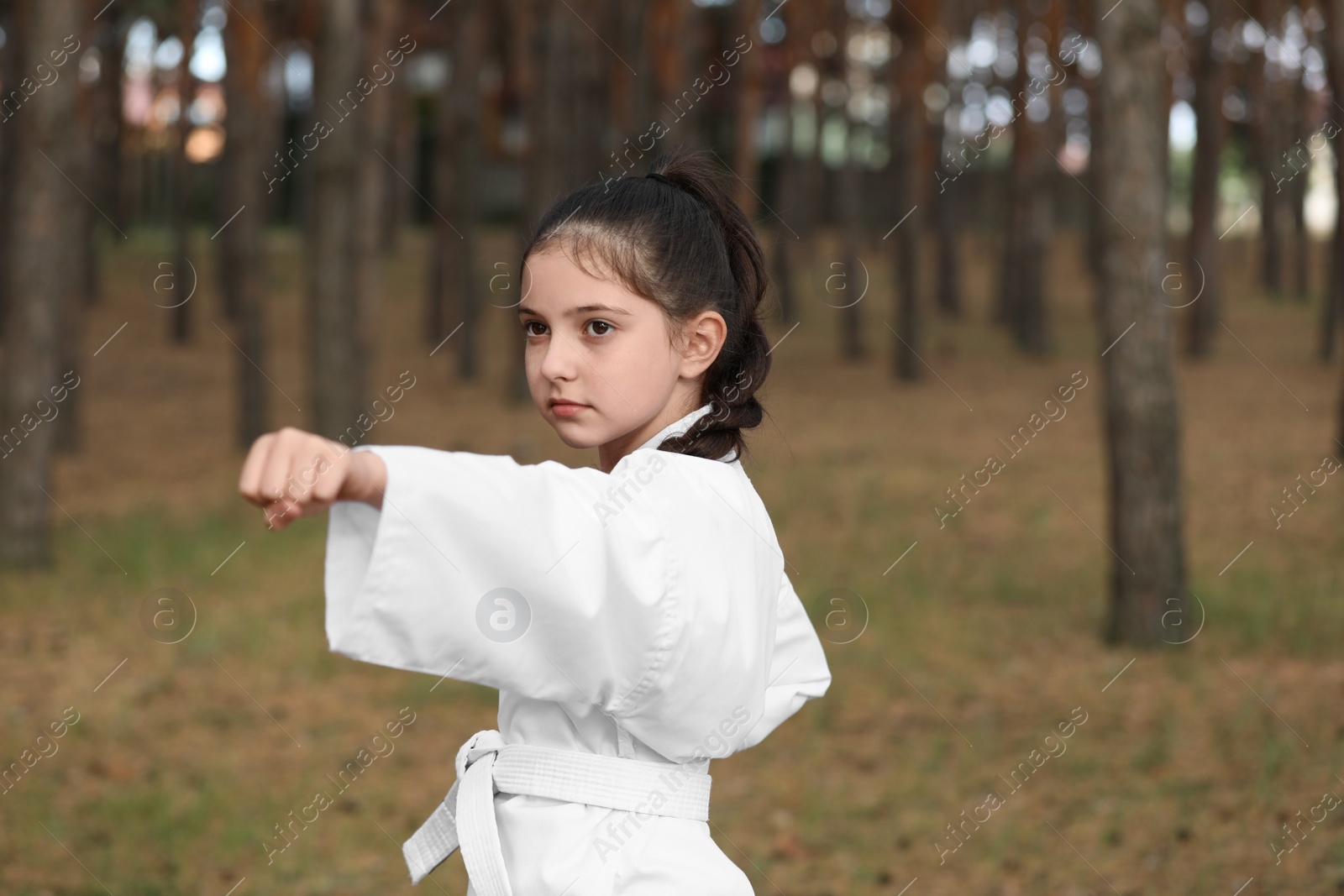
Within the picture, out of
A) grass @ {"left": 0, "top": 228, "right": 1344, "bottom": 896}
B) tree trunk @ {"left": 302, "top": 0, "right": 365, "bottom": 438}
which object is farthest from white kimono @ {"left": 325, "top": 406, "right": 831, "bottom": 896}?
tree trunk @ {"left": 302, "top": 0, "right": 365, "bottom": 438}

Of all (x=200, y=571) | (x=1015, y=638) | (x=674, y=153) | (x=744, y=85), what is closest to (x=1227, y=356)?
(x=744, y=85)

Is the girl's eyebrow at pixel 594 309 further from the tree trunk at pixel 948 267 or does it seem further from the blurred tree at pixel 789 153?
the tree trunk at pixel 948 267

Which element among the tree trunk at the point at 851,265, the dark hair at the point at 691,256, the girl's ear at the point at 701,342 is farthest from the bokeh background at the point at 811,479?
the girl's ear at the point at 701,342

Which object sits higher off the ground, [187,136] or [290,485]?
[187,136]

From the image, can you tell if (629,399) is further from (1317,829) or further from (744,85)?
(744,85)

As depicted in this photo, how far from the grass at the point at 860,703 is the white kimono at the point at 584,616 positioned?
0.34 m

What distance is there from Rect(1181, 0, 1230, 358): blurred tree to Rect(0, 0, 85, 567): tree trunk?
1313 cm

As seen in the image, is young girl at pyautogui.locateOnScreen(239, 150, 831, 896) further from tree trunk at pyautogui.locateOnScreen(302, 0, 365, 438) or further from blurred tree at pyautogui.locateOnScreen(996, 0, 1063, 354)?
blurred tree at pyautogui.locateOnScreen(996, 0, 1063, 354)

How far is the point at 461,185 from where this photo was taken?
55.9ft

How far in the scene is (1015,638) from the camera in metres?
7.18

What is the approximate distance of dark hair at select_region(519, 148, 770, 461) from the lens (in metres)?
1.80

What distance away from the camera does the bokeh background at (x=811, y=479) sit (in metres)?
5.03

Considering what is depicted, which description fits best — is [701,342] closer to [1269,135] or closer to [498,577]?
[498,577]

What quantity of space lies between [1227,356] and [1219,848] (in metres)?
14.9
